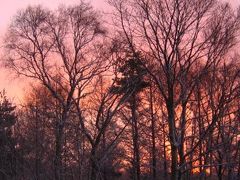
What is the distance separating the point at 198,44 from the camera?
17.3 metres

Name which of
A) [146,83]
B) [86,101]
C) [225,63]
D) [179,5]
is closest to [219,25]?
[179,5]

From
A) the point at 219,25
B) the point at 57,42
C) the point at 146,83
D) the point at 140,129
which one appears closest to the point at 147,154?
the point at 140,129

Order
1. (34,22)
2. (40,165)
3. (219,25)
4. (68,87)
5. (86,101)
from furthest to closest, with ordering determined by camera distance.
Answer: (86,101) < (68,87) < (34,22) < (219,25) < (40,165)

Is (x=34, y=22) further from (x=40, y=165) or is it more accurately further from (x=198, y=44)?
(x=40, y=165)

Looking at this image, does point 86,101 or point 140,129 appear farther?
point 86,101

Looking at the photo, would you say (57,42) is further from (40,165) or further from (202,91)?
(40,165)

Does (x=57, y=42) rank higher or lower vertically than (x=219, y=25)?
higher

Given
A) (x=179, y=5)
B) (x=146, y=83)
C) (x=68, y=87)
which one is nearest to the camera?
(x=179, y=5)

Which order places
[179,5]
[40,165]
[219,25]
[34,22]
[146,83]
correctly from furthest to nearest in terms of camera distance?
[146,83] < [34,22] < [219,25] < [179,5] < [40,165]

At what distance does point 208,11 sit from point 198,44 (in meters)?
1.25

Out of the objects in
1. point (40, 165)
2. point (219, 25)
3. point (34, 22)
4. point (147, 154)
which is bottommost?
point (40, 165)

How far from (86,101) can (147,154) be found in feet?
20.5

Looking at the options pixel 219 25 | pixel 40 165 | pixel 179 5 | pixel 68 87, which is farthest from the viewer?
pixel 68 87

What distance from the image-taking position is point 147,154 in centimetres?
3644
